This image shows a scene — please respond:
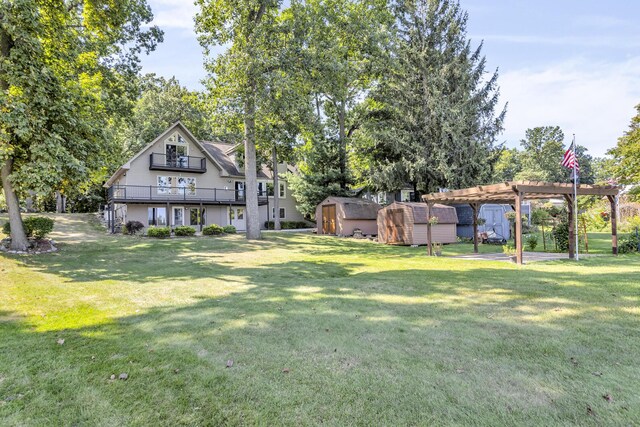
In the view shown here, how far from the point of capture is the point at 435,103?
22297 mm

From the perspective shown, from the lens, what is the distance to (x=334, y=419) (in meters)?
2.61

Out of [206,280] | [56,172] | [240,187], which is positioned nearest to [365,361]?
[206,280]

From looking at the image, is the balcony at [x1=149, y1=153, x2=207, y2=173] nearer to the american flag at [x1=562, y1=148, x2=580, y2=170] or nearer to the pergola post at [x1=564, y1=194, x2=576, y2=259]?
the american flag at [x1=562, y1=148, x2=580, y2=170]

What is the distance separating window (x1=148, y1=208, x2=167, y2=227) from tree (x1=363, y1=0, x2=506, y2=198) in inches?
617

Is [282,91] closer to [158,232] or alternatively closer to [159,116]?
[158,232]

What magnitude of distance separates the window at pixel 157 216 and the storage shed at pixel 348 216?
11801 millimetres

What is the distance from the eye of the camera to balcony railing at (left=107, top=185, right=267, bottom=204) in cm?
2312

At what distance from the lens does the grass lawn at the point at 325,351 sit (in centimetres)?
274

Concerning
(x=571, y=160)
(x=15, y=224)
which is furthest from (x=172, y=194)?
(x=571, y=160)

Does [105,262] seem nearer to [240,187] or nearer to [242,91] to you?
[242,91]

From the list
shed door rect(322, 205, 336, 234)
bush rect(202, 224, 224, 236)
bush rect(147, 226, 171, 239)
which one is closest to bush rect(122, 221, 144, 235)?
bush rect(147, 226, 171, 239)

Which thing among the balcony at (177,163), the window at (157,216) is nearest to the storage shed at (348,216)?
the balcony at (177,163)

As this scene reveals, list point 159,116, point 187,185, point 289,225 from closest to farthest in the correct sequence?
point 187,185 → point 289,225 → point 159,116

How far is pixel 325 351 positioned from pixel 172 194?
24037 millimetres
